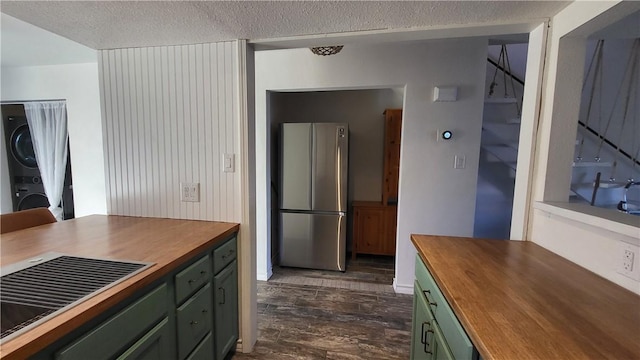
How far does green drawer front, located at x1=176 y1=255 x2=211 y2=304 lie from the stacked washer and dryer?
2.88m

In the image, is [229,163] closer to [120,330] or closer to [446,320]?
[120,330]

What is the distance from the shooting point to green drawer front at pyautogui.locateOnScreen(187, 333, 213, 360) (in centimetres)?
134

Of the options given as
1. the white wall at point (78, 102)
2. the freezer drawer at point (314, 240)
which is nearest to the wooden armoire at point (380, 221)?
the freezer drawer at point (314, 240)

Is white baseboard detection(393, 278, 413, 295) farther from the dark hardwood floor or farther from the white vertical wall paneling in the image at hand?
the white vertical wall paneling

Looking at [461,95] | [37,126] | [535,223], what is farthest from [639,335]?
[37,126]

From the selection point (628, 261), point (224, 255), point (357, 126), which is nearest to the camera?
point (628, 261)

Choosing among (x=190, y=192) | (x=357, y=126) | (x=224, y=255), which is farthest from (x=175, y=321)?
(x=357, y=126)

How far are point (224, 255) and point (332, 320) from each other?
1.15m

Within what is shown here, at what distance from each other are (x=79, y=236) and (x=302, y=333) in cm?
158

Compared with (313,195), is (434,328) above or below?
below

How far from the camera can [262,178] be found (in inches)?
113

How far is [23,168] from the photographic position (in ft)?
10.5

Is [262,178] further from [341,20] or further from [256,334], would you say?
[341,20]

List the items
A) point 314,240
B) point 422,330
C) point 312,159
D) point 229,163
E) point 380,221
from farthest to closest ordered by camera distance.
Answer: point 380,221, point 314,240, point 312,159, point 229,163, point 422,330
